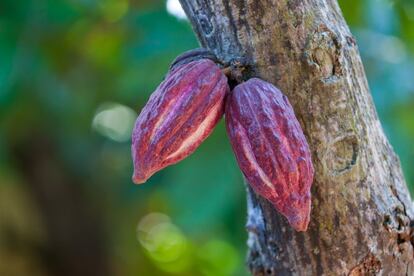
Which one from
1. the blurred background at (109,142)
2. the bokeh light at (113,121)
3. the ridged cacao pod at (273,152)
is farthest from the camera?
the bokeh light at (113,121)

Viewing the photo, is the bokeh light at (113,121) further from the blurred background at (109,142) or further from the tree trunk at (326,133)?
the tree trunk at (326,133)

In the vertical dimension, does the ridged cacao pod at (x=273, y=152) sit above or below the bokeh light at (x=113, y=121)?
below

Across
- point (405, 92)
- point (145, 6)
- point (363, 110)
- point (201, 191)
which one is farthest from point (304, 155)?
point (145, 6)

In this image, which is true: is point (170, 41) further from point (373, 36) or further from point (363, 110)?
point (363, 110)

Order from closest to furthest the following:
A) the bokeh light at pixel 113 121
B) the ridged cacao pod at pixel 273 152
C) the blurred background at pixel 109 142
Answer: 1. the ridged cacao pod at pixel 273 152
2. the blurred background at pixel 109 142
3. the bokeh light at pixel 113 121

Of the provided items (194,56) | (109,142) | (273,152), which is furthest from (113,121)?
(273,152)

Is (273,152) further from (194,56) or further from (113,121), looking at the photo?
(113,121)

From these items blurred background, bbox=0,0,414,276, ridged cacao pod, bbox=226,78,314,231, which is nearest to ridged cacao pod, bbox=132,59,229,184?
ridged cacao pod, bbox=226,78,314,231

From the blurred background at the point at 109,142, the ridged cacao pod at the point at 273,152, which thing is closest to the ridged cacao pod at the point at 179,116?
the ridged cacao pod at the point at 273,152
